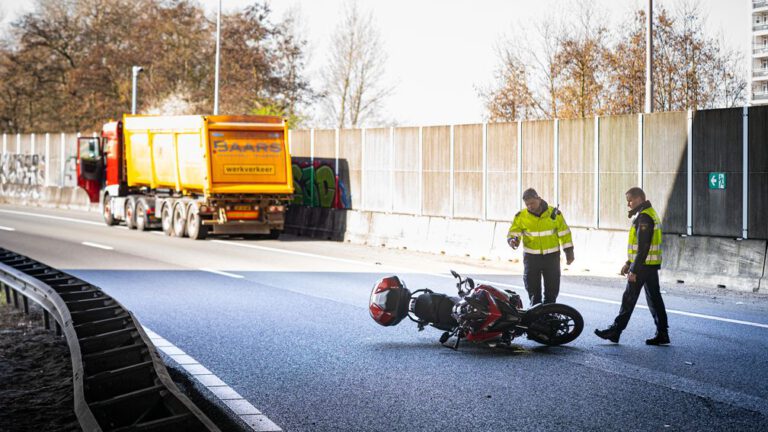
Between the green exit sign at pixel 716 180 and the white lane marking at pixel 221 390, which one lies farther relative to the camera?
the green exit sign at pixel 716 180

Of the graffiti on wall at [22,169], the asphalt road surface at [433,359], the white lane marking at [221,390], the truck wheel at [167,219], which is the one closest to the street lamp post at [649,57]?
the asphalt road surface at [433,359]

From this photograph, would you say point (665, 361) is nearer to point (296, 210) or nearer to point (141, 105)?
point (296, 210)

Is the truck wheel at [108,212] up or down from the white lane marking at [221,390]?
up

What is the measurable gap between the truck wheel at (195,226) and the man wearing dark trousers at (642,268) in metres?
17.4

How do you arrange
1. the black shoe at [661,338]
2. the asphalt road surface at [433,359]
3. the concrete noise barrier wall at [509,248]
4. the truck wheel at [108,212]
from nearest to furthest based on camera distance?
the asphalt road surface at [433,359]
the black shoe at [661,338]
the concrete noise barrier wall at [509,248]
the truck wheel at [108,212]

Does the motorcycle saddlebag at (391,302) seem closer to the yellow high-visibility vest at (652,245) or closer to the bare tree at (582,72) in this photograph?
the yellow high-visibility vest at (652,245)

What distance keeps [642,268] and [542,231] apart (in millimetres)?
1287

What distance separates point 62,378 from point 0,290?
7027mm

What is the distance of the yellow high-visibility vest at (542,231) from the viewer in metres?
11.6

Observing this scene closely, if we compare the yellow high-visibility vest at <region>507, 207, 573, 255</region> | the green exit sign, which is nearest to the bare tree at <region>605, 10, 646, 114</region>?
the green exit sign

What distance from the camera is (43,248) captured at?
75.5 ft

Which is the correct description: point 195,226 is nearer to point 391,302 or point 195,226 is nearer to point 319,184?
point 319,184

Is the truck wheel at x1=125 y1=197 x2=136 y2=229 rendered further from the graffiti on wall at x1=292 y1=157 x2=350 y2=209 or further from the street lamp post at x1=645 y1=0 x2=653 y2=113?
the street lamp post at x1=645 y1=0 x2=653 y2=113

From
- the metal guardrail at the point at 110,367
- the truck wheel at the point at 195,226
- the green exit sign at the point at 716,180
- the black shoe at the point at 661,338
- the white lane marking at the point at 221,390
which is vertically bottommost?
the white lane marking at the point at 221,390
